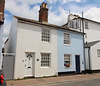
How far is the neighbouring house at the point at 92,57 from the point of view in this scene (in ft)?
48.3

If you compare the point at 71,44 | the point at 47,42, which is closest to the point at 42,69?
the point at 47,42

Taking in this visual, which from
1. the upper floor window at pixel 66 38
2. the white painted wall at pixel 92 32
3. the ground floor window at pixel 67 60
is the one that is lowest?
the ground floor window at pixel 67 60

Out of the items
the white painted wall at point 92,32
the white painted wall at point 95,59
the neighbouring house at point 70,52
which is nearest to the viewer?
the neighbouring house at point 70,52

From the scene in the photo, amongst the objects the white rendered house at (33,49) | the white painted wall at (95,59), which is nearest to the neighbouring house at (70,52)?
the white rendered house at (33,49)

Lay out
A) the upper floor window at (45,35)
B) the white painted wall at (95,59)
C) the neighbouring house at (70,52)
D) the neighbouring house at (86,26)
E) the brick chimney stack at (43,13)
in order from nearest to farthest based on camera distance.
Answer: the upper floor window at (45,35), the neighbouring house at (70,52), the brick chimney stack at (43,13), the white painted wall at (95,59), the neighbouring house at (86,26)

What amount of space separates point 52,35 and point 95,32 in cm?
1512

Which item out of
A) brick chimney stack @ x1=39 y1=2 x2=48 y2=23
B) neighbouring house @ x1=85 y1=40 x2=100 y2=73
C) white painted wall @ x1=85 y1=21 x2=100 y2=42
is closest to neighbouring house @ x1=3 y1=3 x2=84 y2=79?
brick chimney stack @ x1=39 y1=2 x2=48 y2=23

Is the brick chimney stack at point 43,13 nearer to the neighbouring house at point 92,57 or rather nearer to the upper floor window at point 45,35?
the upper floor window at point 45,35

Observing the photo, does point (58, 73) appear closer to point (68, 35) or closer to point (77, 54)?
point (77, 54)

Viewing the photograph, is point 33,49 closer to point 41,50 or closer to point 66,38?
point 41,50

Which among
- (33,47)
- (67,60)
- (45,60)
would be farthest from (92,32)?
(33,47)

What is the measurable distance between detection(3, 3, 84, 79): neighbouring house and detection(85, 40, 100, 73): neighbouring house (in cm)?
113

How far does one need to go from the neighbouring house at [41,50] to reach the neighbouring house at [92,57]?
1.13 meters

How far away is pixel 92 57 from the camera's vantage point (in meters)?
14.9
